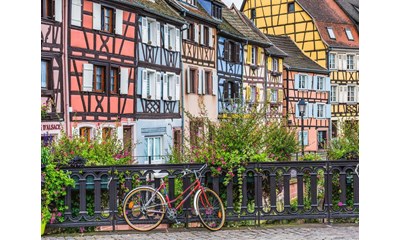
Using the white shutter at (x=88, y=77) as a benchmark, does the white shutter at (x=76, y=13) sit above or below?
above

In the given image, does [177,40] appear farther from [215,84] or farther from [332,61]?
[332,61]

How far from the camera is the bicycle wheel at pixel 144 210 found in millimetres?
6379

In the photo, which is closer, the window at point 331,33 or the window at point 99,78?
the window at point 99,78

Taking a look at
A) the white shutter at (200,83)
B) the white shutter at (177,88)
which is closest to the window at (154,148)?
the white shutter at (177,88)

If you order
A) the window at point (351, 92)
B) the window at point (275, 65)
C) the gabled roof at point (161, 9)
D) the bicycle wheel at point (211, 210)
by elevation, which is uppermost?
the gabled roof at point (161, 9)

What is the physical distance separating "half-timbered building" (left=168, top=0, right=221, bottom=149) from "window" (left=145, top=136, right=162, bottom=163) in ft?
→ 7.11

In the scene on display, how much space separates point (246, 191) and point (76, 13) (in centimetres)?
707

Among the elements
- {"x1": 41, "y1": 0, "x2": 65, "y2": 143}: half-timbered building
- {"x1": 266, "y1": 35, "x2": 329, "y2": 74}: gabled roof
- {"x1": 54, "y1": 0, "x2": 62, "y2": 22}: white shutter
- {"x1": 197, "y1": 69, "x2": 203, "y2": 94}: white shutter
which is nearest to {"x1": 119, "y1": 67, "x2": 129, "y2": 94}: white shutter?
{"x1": 41, "y1": 0, "x2": 65, "y2": 143}: half-timbered building

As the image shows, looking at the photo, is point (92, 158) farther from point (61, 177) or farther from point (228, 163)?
point (228, 163)

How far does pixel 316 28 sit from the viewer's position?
59.8ft

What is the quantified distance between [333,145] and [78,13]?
6.12 m

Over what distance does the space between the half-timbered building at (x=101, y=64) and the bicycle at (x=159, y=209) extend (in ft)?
18.0

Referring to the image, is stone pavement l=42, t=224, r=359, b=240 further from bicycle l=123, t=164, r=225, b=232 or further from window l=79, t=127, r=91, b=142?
window l=79, t=127, r=91, b=142

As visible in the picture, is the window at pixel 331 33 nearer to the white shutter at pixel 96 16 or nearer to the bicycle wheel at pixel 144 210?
the white shutter at pixel 96 16
